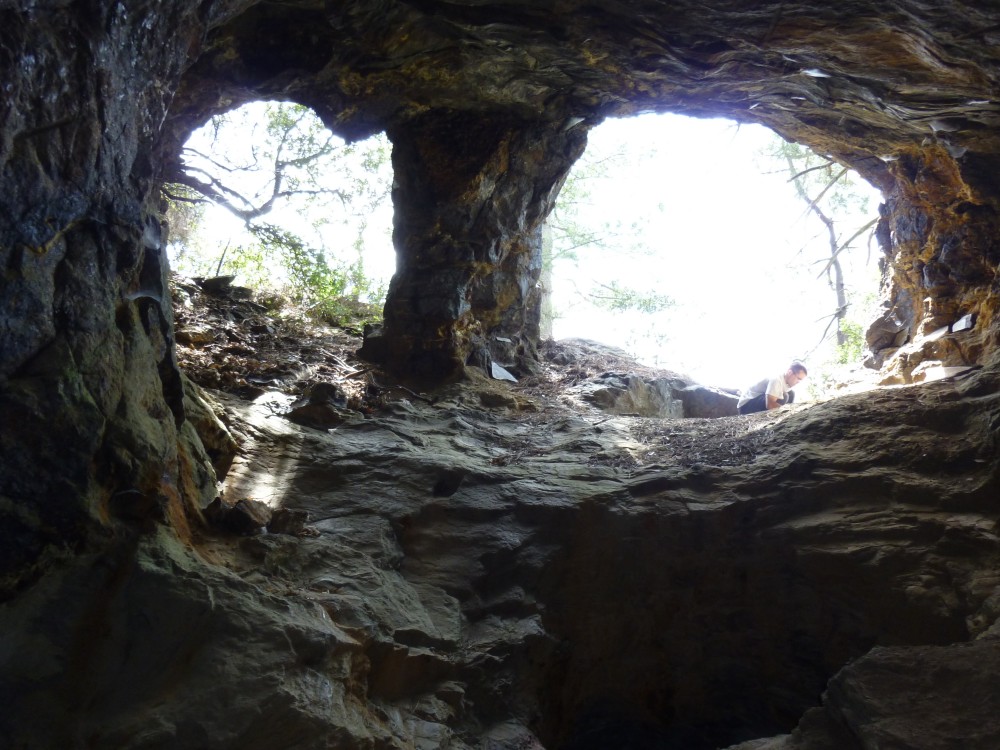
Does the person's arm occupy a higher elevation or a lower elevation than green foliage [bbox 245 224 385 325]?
lower

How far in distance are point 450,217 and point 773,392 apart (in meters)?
5.04

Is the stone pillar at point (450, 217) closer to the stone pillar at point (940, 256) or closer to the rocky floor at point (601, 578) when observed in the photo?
the rocky floor at point (601, 578)

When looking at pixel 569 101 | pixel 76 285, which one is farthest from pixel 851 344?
pixel 76 285

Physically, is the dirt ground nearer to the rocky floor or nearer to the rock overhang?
the rocky floor

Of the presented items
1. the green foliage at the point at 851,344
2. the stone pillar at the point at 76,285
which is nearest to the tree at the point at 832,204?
the green foliage at the point at 851,344

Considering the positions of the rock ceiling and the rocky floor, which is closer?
the rock ceiling

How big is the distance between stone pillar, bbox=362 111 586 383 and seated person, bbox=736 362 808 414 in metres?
4.14

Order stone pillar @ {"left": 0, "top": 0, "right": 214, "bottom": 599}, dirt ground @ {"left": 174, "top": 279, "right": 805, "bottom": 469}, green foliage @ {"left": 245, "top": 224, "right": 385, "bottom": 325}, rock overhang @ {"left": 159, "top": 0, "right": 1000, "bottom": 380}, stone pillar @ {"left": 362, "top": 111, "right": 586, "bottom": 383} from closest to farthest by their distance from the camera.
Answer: stone pillar @ {"left": 0, "top": 0, "right": 214, "bottom": 599}, rock overhang @ {"left": 159, "top": 0, "right": 1000, "bottom": 380}, dirt ground @ {"left": 174, "top": 279, "right": 805, "bottom": 469}, stone pillar @ {"left": 362, "top": 111, "right": 586, "bottom": 383}, green foliage @ {"left": 245, "top": 224, "right": 385, "bottom": 325}

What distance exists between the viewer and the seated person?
10.3 meters

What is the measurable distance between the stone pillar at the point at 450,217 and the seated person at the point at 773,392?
4.14 metres

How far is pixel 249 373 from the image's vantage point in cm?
730

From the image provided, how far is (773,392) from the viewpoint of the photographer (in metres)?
10.4

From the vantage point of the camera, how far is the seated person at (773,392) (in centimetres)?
1030

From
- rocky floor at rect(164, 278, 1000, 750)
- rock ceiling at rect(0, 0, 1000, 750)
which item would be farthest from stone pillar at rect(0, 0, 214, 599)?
rocky floor at rect(164, 278, 1000, 750)
